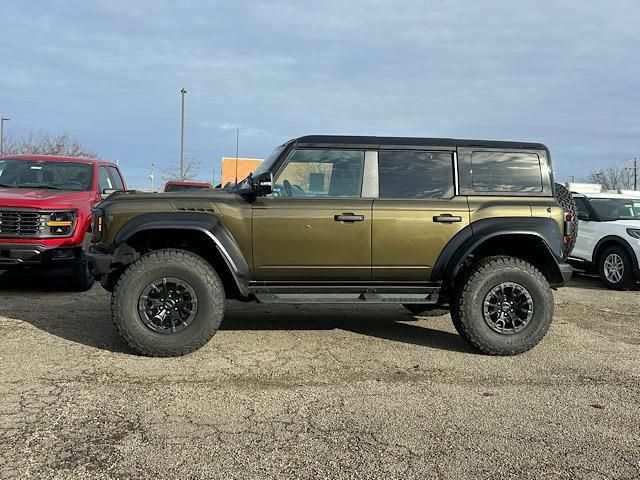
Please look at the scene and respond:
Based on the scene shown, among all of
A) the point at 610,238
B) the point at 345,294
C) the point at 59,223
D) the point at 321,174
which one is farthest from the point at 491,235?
the point at 610,238

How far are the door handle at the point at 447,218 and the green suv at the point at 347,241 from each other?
13mm

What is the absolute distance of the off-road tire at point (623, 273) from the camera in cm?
871

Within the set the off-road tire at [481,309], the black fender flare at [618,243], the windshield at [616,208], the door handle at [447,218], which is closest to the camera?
the off-road tire at [481,309]

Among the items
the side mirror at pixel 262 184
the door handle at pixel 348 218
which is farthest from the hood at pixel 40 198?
the door handle at pixel 348 218

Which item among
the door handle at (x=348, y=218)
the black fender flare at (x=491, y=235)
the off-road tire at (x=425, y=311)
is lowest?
the off-road tire at (x=425, y=311)

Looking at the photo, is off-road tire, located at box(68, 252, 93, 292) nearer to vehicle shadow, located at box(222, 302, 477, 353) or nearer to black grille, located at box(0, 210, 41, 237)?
black grille, located at box(0, 210, 41, 237)

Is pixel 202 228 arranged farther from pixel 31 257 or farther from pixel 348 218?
pixel 31 257

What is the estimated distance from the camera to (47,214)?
677 centimetres

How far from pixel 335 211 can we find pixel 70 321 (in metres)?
3.21

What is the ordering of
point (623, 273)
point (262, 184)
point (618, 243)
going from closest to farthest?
point (262, 184), point (623, 273), point (618, 243)

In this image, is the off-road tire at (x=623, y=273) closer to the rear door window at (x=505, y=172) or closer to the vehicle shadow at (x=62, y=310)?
the rear door window at (x=505, y=172)

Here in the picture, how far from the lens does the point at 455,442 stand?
10.2 feet

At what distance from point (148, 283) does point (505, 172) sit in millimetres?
3475

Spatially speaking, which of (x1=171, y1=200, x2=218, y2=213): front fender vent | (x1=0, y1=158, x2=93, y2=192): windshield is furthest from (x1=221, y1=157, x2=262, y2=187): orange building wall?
(x1=171, y1=200, x2=218, y2=213): front fender vent
